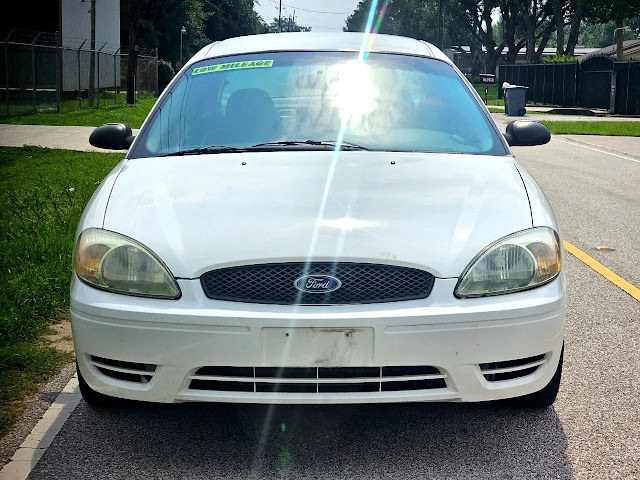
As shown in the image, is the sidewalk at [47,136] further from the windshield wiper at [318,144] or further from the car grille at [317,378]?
the car grille at [317,378]

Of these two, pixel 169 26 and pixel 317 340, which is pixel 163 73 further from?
pixel 317 340

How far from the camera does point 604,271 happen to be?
6.90m

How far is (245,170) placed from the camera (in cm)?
390

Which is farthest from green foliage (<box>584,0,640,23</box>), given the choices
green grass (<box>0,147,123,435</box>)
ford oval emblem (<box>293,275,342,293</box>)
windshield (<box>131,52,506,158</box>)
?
ford oval emblem (<box>293,275,342,293</box>)

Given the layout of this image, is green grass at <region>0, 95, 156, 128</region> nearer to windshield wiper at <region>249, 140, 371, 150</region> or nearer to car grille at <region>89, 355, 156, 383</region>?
windshield wiper at <region>249, 140, 371, 150</region>

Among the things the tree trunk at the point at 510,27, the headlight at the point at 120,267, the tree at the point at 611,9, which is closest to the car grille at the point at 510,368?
the headlight at the point at 120,267

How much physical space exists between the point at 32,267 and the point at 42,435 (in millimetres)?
2960

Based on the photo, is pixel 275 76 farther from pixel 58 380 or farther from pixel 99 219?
pixel 58 380

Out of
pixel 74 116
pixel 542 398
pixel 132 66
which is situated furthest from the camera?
pixel 132 66

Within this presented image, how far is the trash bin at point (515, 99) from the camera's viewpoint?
3206 cm

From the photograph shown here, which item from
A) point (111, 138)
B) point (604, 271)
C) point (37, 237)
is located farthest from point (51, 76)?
point (111, 138)

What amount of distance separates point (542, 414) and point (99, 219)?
196 centimetres

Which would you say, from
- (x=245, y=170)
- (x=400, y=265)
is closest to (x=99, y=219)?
(x=245, y=170)

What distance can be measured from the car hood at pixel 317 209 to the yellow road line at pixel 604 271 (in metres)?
2.61
